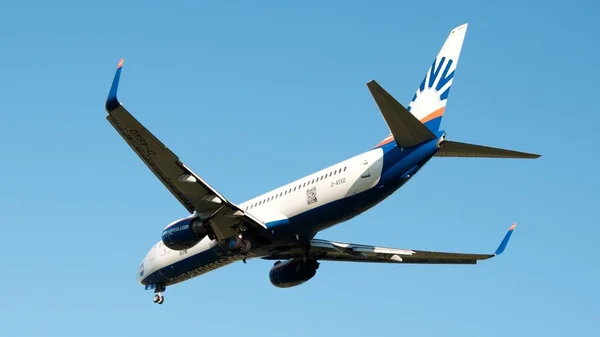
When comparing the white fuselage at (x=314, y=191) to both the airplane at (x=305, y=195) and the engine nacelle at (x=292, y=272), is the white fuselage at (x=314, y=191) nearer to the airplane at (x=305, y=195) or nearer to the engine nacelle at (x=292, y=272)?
the airplane at (x=305, y=195)

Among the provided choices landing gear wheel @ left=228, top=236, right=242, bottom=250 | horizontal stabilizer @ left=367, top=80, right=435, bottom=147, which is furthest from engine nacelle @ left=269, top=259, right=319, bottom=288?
horizontal stabilizer @ left=367, top=80, right=435, bottom=147

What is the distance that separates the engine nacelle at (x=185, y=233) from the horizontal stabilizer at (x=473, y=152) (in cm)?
1084

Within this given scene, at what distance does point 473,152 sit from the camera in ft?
143

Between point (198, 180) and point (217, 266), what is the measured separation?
8.38 m

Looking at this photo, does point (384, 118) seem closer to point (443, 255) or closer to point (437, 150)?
point (437, 150)

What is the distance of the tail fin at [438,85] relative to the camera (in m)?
46.0

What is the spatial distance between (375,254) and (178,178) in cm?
1245

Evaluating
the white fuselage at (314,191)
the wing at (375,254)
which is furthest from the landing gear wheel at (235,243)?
the wing at (375,254)

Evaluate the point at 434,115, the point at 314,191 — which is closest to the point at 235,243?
the point at 314,191

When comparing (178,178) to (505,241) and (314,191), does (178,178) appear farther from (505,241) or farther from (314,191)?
(505,241)

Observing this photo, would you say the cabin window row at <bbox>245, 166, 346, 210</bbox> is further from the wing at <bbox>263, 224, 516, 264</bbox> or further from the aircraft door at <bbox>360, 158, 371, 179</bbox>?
the wing at <bbox>263, 224, 516, 264</bbox>

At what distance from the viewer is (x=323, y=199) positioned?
150 ft

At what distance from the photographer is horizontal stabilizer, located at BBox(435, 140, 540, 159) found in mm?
42031

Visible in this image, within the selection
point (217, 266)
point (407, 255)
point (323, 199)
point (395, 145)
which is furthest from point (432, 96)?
point (217, 266)
